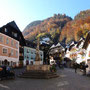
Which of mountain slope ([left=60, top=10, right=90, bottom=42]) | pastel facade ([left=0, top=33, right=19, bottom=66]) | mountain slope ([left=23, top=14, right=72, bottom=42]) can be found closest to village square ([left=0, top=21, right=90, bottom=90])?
pastel facade ([left=0, top=33, right=19, bottom=66])

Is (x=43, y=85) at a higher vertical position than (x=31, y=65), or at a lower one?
lower

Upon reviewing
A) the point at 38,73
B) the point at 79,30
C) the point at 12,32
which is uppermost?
the point at 79,30

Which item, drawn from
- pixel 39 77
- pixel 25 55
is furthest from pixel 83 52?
pixel 25 55

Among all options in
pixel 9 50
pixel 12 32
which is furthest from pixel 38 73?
pixel 12 32

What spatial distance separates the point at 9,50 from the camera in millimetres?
38094

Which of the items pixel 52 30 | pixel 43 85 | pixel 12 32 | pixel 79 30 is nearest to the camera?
pixel 43 85

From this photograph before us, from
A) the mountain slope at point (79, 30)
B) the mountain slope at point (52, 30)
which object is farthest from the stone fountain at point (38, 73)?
the mountain slope at point (52, 30)

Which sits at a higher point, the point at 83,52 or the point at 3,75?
the point at 83,52

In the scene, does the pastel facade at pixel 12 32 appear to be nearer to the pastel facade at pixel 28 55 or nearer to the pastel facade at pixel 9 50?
the pastel facade at pixel 9 50

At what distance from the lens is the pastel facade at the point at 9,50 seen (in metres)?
34.7

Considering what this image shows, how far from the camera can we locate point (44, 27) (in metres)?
A: 140

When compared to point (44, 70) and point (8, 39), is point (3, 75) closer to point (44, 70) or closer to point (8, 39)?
point (44, 70)

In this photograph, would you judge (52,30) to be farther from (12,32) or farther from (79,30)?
(12,32)

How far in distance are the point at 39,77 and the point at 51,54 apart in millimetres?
63704
